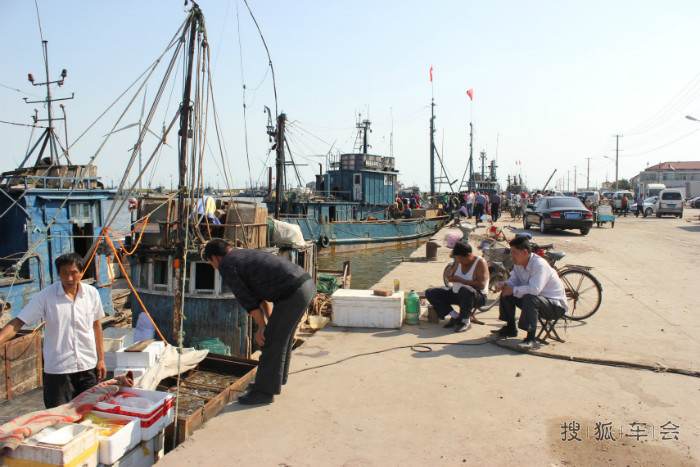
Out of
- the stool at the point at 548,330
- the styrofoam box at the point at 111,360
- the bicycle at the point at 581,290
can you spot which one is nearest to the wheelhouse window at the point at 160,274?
the styrofoam box at the point at 111,360

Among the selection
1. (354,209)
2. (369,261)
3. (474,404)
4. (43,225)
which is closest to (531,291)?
(474,404)

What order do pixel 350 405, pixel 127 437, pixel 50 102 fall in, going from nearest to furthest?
pixel 127 437, pixel 350 405, pixel 50 102

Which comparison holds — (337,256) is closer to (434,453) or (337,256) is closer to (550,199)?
(550,199)

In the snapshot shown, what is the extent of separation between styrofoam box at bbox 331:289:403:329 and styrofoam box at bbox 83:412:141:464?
145 inches

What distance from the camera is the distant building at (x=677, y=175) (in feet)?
207

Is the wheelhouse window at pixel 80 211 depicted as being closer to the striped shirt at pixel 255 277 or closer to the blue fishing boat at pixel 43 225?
the blue fishing boat at pixel 43 225

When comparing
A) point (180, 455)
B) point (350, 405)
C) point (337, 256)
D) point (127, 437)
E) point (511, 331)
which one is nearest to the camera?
point (127, 437)

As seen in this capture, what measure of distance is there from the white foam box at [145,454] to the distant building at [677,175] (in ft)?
238

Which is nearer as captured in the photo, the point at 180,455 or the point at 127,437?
the point at 127,437

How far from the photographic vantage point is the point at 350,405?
4.21 metres

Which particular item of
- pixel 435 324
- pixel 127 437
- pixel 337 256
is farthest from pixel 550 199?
pixel 127 437

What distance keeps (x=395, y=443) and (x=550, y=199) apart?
57.3 feet

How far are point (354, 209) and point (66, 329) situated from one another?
24.5 meters

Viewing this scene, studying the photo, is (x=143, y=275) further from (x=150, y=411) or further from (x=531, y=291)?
(x=531, y=291)
